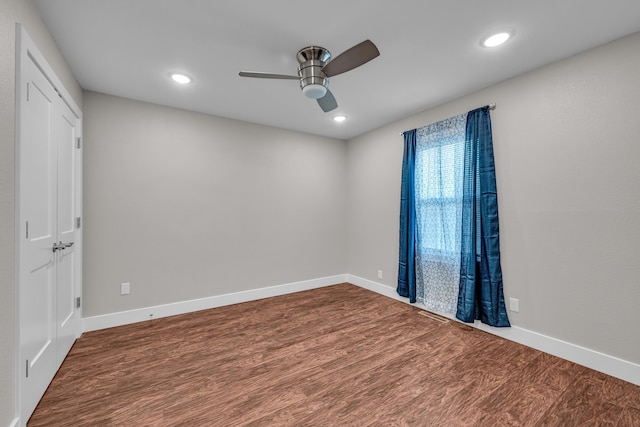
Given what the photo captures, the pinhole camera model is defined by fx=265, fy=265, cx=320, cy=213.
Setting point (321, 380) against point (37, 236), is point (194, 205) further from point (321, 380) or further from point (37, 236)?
point (321, 380)

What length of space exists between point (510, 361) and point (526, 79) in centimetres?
253

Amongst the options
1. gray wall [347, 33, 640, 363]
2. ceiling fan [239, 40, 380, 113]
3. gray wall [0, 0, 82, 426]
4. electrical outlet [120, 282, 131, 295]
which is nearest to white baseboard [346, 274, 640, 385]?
gray wall [347, 33, 640, 363]

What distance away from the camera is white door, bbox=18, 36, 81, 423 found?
151 cm

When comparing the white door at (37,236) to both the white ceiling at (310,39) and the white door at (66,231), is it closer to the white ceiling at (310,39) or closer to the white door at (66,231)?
the white door at (66,231)

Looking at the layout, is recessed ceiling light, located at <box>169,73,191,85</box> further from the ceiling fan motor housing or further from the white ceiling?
the ceiling fan motor housing

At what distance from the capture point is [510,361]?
7.25 feet

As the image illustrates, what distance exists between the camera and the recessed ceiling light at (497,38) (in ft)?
6.33

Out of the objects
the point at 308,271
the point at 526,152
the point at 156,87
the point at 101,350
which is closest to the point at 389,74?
the point at 526,152

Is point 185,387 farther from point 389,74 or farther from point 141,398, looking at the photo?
point 389,74

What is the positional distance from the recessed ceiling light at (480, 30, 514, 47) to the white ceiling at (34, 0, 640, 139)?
6 cm

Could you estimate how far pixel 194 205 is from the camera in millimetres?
3363

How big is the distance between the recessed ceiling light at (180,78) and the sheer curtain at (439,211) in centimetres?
272

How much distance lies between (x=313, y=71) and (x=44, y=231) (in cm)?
223

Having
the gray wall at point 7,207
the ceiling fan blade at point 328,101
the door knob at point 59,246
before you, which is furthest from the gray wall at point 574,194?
the door knob at point 59,246
